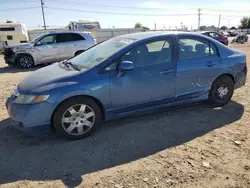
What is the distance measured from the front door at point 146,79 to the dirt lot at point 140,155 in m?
0.44

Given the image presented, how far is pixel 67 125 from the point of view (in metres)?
3.46

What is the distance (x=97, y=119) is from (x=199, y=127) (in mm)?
1727

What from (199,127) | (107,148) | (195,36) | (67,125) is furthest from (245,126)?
(67,125)

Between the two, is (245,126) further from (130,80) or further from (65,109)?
(65,109)

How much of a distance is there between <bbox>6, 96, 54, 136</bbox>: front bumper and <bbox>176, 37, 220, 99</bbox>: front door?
226cm

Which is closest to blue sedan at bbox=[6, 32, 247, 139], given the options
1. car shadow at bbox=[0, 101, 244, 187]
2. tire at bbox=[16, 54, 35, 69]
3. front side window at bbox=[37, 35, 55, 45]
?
car shadow at bbox=[0, 101, 244, 187]

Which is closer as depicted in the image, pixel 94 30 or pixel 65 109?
pixel 65 109

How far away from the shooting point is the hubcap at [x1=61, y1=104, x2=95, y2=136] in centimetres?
341

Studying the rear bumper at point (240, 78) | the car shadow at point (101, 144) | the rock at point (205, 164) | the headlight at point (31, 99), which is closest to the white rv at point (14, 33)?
the car shadow at point (101, 144)

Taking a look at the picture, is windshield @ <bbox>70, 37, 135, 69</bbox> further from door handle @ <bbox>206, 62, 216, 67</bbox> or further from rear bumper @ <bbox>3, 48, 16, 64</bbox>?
rear bumper @ <bbox>3, 48, 16, 64</bbox>

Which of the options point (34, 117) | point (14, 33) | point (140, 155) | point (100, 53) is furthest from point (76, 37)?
point (14, 33)

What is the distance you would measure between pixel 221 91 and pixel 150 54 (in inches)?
69.9

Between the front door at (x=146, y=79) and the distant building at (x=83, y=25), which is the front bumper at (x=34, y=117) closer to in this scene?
the front door at (x=146, y=79)

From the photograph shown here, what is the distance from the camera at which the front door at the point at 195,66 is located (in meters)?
4.17
